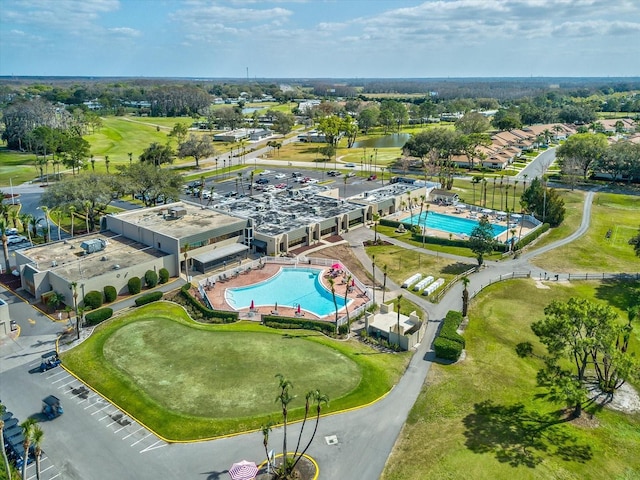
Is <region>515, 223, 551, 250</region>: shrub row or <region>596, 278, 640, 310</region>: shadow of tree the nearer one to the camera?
<region>596, 278, 640, 310</region>: shadow of tree

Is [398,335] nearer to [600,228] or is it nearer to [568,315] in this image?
[568,315]

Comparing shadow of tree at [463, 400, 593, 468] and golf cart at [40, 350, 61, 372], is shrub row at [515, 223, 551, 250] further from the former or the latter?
golf cart at [40, 350, 61, 372]

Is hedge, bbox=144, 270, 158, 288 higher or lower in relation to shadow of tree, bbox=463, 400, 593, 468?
higher

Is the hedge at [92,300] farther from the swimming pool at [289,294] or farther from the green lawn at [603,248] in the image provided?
the green lawn at [603,248]

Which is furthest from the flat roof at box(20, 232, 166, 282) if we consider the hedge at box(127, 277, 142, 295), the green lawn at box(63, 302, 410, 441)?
the green lawn at box(63, 302, 410, 441)

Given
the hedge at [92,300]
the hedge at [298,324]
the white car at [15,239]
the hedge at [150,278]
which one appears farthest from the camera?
the white car at [15,239]

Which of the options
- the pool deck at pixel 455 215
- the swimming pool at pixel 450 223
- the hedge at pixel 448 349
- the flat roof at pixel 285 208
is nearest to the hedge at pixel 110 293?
the flat roof at pixel 285 208
